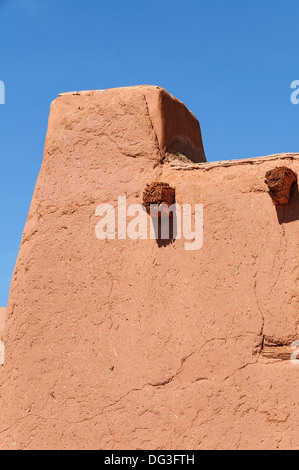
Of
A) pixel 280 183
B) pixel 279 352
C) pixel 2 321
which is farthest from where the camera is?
pixel 2 321

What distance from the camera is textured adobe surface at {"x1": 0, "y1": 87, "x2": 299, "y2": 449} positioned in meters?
4.35

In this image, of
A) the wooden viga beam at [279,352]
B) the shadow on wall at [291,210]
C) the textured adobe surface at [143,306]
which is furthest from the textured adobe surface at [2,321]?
the shadow on wall at [291,210]

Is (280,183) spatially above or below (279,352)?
above

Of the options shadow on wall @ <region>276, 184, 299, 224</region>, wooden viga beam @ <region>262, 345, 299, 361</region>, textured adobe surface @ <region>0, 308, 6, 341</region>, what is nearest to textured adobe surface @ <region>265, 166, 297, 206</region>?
shadow on wall @ <region>276, 184, 299, 224</region>

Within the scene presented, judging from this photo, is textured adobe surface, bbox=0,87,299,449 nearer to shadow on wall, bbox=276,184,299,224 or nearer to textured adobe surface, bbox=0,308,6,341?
shadow on wall, bbox=276,184,299,224

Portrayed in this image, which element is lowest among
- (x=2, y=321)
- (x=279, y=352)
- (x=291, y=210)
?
(x=279, y=352)

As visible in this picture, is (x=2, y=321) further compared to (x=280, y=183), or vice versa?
(x=2, y=321)

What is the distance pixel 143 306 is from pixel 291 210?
114 centimetres

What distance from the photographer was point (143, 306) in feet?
15.5

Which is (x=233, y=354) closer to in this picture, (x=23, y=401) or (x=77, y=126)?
(x=23, y=401)

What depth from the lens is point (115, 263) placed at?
493 centimetres

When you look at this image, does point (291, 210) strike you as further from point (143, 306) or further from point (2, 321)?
point (2, 321)

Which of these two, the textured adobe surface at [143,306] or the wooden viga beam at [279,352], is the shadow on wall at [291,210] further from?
the wooden viga beam at [279,352]

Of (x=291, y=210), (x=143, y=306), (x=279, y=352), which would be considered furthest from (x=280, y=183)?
(x=143, y=306)
